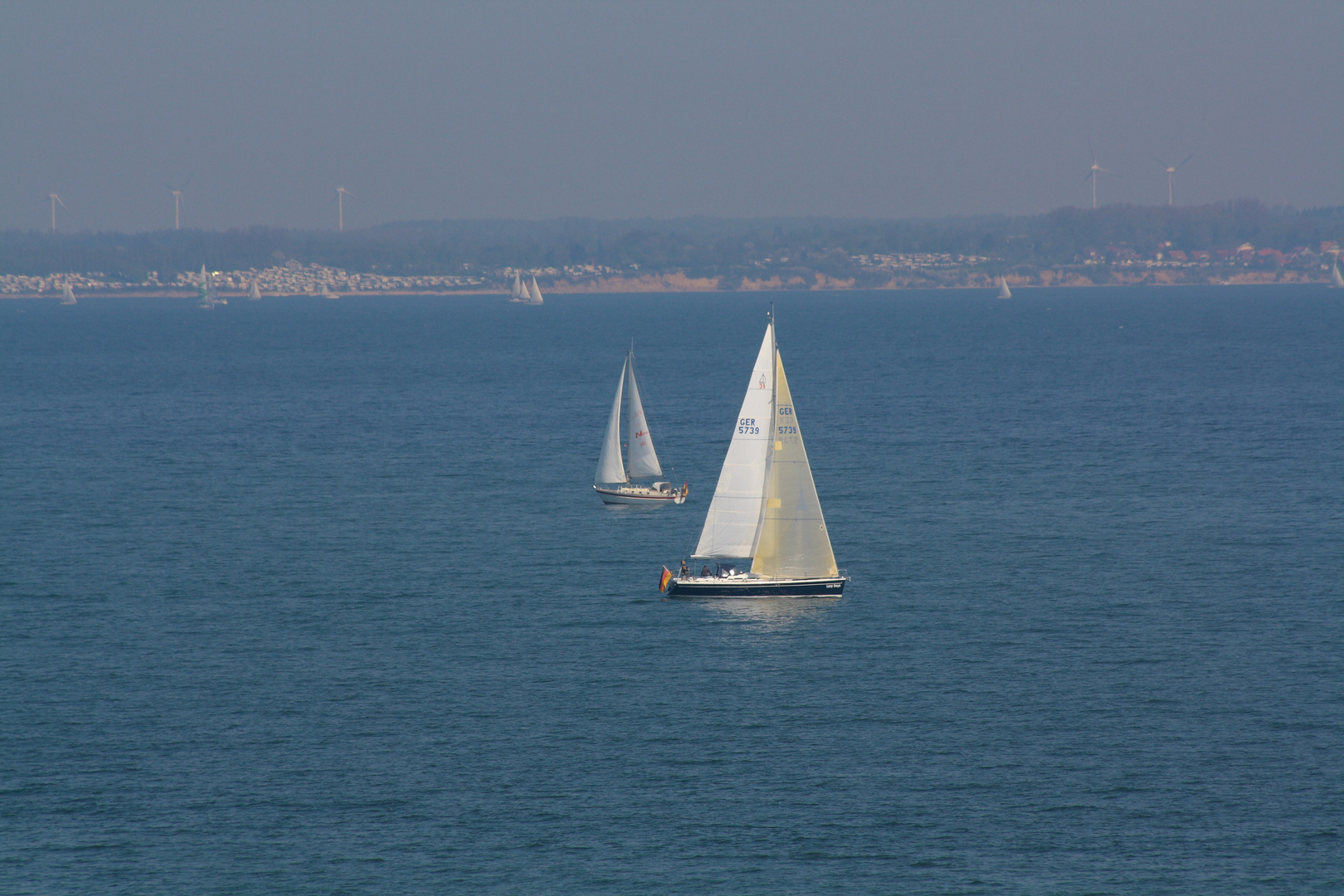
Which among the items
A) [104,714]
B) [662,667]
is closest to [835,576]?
[662,667]

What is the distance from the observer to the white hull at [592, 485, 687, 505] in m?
108

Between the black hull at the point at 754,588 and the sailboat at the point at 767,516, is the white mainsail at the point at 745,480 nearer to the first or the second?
the sailboat at the point at 767,516

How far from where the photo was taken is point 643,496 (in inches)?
4269

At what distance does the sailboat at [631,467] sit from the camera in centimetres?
10856

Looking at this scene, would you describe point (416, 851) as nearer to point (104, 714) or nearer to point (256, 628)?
point (104, 714)

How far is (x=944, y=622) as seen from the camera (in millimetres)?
74812

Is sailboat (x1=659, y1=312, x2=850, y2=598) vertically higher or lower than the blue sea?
higher

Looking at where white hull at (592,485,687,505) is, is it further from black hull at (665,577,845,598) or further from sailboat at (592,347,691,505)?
black hull at (665,577,845,598)

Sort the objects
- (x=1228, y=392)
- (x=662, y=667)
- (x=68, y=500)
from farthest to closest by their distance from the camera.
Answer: (x=1228, y=392)
(x=68, y=500)
(x=662, y=667)

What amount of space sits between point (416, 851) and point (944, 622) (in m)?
34.7

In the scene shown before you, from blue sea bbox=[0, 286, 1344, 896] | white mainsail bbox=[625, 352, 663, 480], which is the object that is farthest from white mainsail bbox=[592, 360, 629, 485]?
blue sea bbox=[0, 286, 1344, 896]

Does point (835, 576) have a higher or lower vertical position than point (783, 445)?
lower

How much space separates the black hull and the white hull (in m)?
28.7

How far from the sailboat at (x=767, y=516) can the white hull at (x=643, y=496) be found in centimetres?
2777
